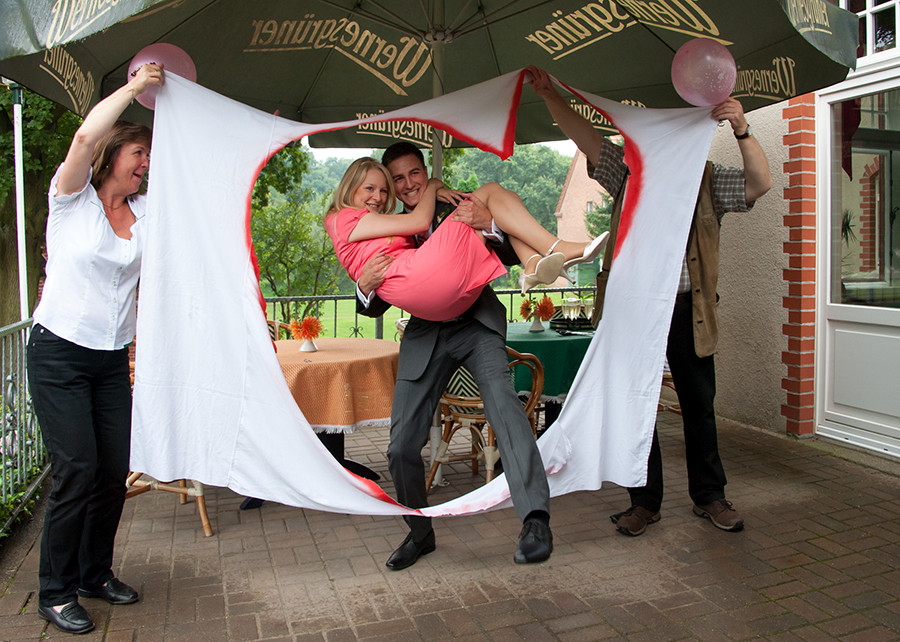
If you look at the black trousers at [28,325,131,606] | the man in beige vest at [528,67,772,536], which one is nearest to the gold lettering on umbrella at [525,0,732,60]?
the man in beige vest at [528,67,772,536]

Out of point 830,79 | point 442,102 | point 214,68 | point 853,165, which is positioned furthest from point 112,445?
point 853,165

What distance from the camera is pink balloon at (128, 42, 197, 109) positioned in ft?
9.45

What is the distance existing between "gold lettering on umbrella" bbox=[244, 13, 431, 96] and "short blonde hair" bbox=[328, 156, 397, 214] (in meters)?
1.58

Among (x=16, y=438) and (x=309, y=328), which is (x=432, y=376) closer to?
(x=309, y=328)

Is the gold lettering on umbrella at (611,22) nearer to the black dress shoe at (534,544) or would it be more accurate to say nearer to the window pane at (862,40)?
the window pane at (862,40)

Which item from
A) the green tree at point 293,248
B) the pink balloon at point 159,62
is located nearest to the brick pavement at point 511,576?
the pink balloon at point 159,62

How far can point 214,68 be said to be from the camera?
451 centimetres

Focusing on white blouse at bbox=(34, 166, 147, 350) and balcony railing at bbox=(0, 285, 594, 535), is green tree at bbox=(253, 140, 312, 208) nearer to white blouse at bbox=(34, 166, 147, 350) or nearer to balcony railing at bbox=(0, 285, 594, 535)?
balcony railing at bbox=(0, 285, 594, 535)

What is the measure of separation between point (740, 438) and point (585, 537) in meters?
2.35

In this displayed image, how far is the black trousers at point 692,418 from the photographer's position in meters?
3.66

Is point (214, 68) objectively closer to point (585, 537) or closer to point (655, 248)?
point (655, 248)

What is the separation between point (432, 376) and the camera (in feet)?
11.0

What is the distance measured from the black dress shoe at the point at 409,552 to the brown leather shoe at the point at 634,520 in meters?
1.00

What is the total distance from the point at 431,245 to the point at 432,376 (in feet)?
2.12
